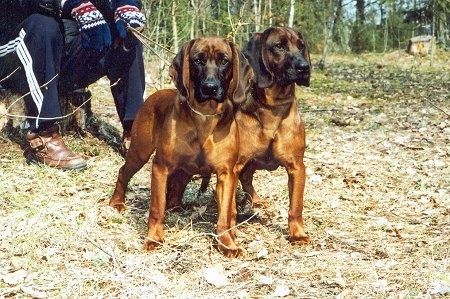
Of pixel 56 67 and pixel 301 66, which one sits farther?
pixel 56 67

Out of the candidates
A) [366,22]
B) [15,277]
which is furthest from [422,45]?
[15,277]

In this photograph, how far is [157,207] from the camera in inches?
151

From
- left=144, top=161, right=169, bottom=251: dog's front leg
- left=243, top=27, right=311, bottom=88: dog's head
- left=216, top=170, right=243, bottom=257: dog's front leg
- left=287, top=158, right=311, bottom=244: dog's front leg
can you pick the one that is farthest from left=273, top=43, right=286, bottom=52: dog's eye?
left=144, top=161, right=169, bottom=251: dog's front leg

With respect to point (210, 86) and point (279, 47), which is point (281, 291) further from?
point (279, 47)

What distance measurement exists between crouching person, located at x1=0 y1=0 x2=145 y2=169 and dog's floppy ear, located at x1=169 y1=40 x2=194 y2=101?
1646 millimetres

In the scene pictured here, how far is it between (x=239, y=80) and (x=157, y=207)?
94 cm

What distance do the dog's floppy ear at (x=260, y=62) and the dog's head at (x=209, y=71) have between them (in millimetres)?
301

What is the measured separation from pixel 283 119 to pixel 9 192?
2.14 meters

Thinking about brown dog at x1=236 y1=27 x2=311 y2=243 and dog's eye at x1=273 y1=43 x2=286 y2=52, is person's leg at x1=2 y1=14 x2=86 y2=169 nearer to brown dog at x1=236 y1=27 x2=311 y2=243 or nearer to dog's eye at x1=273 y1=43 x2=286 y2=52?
brown dog at x1=236 y1=27 x2=311 y2=243

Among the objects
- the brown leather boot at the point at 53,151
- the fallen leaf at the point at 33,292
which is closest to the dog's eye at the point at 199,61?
the fallen leaf at the point at 33,292

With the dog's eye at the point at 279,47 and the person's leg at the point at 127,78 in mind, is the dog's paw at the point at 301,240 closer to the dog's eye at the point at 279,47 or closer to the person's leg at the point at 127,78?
the dog's eye at the point at 279,47

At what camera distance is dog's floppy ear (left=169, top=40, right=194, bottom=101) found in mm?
3696

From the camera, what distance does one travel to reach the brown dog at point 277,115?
4047 mm

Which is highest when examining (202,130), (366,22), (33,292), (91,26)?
(366,22)
